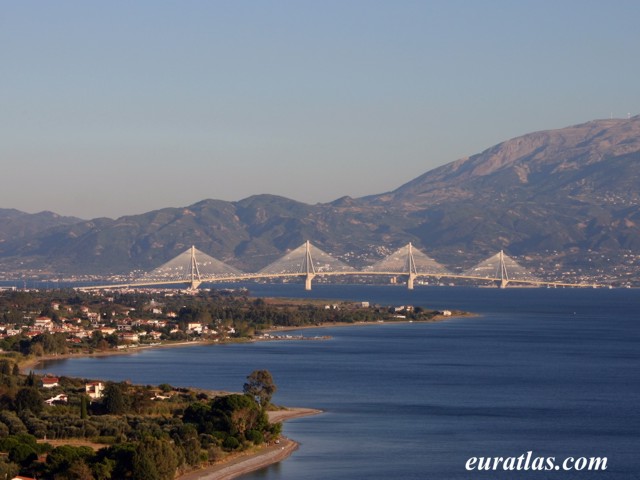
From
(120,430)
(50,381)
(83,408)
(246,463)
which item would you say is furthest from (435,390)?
(246,463)

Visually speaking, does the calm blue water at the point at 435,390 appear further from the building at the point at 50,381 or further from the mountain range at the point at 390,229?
the mountain range at the point at 390,229

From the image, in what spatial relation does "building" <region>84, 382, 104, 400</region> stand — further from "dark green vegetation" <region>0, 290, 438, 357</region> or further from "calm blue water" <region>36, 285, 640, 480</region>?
"dark green vegetation" <region>0, 290, 438, 357</region>

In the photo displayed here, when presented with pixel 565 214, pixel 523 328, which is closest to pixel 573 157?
pixel 565 214

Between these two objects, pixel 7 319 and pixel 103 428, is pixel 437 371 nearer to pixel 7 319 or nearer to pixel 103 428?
pixel 103 428

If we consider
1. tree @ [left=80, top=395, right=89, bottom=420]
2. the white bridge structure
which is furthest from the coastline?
the white bridge structure

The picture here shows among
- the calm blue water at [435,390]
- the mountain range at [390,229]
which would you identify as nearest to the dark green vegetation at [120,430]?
the calm blue water at [435,390]

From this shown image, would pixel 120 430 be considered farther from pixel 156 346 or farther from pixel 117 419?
pixel 156 346
